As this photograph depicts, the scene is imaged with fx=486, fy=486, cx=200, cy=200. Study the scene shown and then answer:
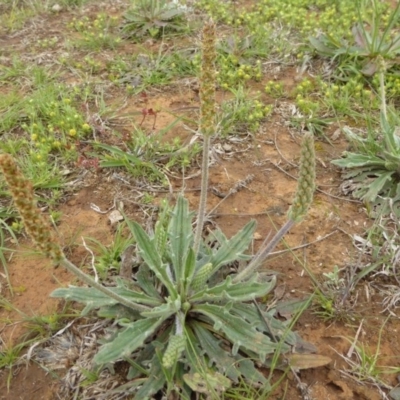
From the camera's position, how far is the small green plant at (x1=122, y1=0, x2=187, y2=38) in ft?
17.4

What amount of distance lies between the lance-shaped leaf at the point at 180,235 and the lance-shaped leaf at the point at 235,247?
0.18m

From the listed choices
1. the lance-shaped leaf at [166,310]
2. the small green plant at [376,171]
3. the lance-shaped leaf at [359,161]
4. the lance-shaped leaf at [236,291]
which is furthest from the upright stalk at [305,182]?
the lance-shaped leaf at [359,161]

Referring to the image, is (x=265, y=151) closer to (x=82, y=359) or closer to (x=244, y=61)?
(x=244, y=61)

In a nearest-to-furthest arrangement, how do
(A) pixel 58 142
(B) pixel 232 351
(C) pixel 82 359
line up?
(B) pixel 232 351, (C) pixel 82 359, (A) pixel 58 142

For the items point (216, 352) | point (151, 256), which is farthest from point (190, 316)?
point (151, 256)

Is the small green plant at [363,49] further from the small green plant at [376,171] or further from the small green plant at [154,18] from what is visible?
the small green plant at [154,18]

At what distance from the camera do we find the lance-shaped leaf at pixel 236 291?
2410mm

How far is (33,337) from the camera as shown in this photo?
273 cm

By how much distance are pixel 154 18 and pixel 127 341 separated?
4.03 meters

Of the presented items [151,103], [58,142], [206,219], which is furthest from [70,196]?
[151,103]

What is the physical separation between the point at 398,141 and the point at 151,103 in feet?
7.08

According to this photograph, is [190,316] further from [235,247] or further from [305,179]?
[305,179]

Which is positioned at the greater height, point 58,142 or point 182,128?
point 58,142

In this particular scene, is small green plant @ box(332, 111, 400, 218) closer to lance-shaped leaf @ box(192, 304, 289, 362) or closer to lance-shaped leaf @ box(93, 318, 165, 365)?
lance-shaped leaf @ box(192, 304, 289, 362)
